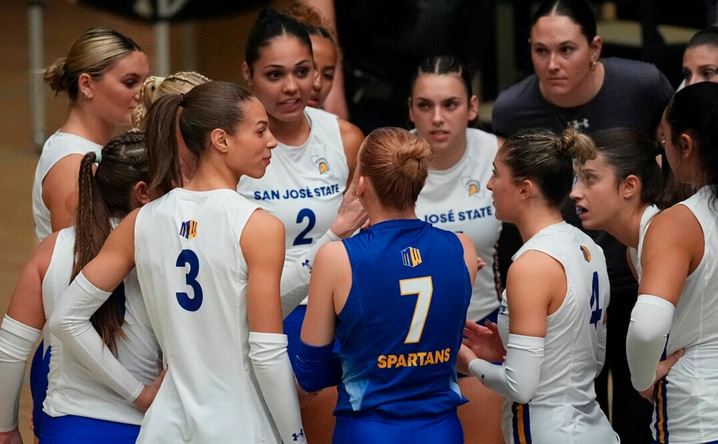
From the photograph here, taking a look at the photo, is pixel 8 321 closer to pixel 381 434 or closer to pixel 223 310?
pixel 223 310

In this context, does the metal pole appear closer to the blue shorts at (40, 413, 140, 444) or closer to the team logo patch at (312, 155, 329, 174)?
the team logo patch at (312, 155, 329, 174)

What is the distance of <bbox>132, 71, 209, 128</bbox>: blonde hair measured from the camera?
12.6ft

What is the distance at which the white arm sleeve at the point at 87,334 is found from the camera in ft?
11.2

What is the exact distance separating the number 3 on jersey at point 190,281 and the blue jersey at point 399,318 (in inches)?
14.5

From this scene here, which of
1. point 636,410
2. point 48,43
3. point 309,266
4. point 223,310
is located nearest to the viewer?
point 223,310

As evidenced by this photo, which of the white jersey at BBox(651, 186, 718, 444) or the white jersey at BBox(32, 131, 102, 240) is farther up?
the white jersey at BBox(32, 131, 102, 240)

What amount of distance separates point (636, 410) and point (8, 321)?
7.20 ft

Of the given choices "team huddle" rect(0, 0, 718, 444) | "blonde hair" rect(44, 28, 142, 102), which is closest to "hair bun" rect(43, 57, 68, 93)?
"blonde hair" rect(44, 28, 142, 102)

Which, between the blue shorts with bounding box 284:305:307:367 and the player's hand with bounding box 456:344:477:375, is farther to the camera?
the blue shorts with bounding box 284:305:307:367

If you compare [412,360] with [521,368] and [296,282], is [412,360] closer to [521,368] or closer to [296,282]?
[521,368]

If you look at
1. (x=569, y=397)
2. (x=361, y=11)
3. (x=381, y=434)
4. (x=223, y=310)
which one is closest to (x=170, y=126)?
(x=223, y=310)

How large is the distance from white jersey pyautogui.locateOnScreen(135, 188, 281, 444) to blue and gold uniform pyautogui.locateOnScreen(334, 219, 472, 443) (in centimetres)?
25

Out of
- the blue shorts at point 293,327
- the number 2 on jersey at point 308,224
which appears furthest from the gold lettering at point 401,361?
the number 2 on jersey at point 308,224

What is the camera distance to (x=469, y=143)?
470cm
